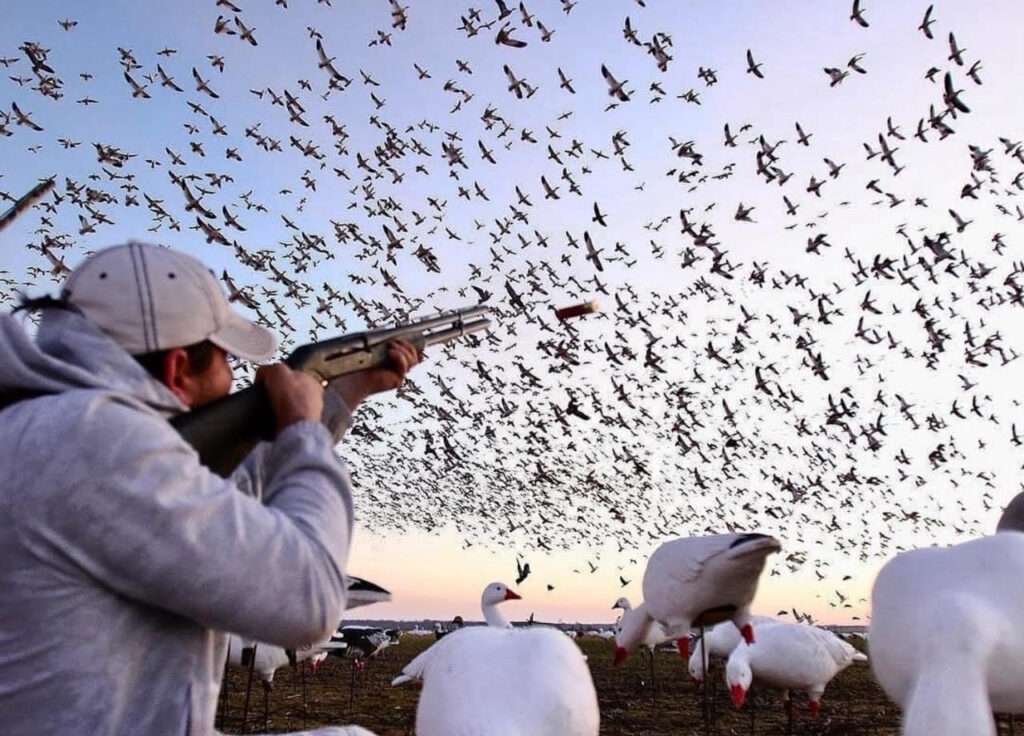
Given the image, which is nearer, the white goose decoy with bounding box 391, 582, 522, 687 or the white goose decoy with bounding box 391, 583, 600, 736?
the white goose decoy with bounding box 391, 583, 600, 736

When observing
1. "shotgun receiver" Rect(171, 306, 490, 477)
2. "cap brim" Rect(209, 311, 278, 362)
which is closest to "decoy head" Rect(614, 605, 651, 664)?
"shotgun receiver" Rect(171, 306, 490, 477)

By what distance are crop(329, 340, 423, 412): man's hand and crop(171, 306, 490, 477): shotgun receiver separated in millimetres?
20

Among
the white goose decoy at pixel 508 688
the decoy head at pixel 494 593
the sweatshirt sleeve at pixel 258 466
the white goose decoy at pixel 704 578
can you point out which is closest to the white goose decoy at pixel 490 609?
the decoy head at pixel 494 593

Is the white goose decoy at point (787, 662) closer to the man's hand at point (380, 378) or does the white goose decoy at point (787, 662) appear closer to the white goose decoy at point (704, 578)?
the white goose decoy at point (704, 578)

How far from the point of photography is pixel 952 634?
13.9 ft

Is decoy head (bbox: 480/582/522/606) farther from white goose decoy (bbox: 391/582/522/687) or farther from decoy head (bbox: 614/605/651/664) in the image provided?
decoy head (bbox: 614/605/651/664)

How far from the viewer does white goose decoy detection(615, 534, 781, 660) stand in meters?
9.84

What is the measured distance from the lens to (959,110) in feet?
49.2

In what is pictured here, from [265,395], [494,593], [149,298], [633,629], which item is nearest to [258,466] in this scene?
[265,395]

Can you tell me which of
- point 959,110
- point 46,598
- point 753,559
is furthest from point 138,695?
point 959,110

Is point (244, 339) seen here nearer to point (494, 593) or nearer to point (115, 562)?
point (115, 562)

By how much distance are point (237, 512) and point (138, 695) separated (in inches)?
15.3

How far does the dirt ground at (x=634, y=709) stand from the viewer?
607 inches

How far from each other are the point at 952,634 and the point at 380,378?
114 inches
